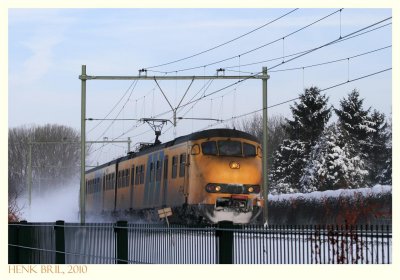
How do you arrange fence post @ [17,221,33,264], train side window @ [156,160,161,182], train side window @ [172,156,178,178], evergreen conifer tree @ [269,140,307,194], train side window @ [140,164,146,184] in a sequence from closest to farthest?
fence post @ [17,221,33,264]
train side window @ [172,156,178,178]
train side window @ [156,160,161,182]
train side window @ [140,164,146,184]
evergreen conifer tree @ [269,140,307,194]

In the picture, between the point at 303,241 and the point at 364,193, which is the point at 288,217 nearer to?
the point at 364,193

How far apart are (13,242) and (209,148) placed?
11.5 metres

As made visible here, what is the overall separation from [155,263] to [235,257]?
2207 millimetres

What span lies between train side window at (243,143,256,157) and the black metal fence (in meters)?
13.9

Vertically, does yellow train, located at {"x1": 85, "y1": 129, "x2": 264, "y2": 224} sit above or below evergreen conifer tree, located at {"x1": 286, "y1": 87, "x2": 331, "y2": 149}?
below

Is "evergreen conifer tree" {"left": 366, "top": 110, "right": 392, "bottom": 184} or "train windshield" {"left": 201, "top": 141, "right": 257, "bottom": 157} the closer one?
"train windshield" {"left": 201, "top": 141, "right": 257, "bottom": 157}

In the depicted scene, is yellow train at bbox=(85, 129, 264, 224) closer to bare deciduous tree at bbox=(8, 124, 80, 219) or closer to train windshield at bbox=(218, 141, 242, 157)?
train windshield at bbox=(218, 141, 242, 157)

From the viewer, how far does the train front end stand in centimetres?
3247

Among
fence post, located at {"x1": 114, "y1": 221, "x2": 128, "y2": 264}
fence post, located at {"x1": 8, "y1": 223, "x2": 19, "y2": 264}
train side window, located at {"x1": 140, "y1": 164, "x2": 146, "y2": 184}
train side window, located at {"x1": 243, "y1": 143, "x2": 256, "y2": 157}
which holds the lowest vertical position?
fence post, located at {"x1": 8, "y1": 223, "x2": 19, "y2": 264}

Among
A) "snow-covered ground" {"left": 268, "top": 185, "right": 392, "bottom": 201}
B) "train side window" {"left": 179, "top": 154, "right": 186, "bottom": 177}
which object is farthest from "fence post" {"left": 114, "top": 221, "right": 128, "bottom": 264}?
"snow-covered ground" {"left": 268, "top": 185, "right": 392, "bottom": 201}

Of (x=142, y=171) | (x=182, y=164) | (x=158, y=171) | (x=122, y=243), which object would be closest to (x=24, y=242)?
(x=122, y=243)

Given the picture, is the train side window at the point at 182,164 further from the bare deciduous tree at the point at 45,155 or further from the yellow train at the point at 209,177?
the bare deciduous tree at the point at 45,155

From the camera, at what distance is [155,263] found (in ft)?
50.7
